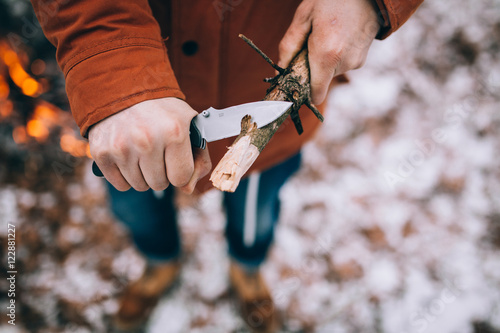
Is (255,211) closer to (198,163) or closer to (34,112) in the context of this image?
(198,163)

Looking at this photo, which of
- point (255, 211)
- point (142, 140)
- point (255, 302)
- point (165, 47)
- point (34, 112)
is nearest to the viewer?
point (142, 140)

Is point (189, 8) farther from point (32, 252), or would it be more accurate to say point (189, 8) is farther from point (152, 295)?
point (32, 252)

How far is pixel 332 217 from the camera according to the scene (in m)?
2.48

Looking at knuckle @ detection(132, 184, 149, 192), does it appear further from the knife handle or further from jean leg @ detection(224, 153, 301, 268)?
jean leg @ detection(224, 153, 301, 268)

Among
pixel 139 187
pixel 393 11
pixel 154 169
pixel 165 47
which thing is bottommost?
pixel 139 187

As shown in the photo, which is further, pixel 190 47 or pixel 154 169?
pixel 190 47

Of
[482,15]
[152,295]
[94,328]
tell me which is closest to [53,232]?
[94,328]

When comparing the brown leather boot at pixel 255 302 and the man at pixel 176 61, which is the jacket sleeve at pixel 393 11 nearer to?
the man at pixel 176 61

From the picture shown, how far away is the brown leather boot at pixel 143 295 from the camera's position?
2.05m

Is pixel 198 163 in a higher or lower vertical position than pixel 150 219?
higher

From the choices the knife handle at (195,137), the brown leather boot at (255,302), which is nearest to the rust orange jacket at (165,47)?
the knife handle at (195,137)

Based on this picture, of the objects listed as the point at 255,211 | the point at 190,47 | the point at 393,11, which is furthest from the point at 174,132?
the point at 255,211

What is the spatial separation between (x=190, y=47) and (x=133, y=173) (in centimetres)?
53

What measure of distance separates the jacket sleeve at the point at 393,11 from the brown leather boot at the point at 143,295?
6.90 ft
